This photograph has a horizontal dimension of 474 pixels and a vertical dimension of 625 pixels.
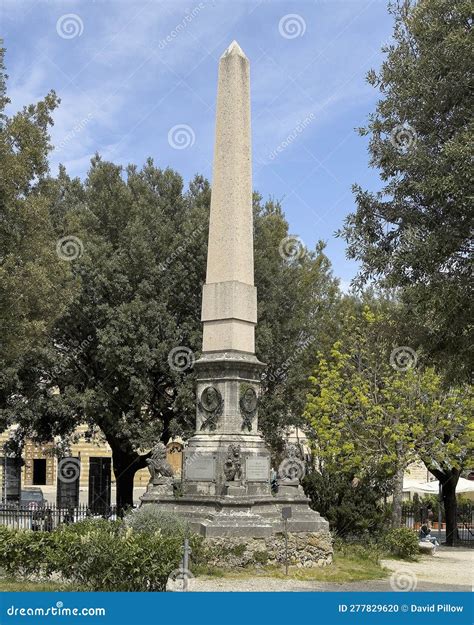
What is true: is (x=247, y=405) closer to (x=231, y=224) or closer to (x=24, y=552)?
(x=231, y=224)

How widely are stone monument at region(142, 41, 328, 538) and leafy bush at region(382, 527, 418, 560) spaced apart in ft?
14.1

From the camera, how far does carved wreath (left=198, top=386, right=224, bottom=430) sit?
16.8m

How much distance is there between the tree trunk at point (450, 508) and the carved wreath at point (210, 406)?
15522 mm

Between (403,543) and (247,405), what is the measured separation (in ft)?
21.6

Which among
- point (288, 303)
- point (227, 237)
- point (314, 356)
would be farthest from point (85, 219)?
point (227, 237)

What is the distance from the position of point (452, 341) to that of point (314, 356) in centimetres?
1866

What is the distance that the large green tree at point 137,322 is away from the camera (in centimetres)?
2662

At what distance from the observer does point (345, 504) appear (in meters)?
22.8

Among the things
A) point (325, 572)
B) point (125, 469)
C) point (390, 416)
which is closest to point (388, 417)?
point (390, 416)

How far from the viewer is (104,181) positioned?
2948cm

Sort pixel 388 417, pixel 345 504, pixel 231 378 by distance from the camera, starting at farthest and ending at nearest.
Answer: pixel 388 417, pixel 345 504, pixel 231 378

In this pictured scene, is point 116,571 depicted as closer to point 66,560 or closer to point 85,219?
point 66,560

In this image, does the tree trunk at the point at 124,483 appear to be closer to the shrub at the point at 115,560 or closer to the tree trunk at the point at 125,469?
the tree trunk at the point at 125,469

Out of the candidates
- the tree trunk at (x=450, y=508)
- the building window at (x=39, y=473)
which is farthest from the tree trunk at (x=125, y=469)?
the building window at (x=39, y=473)
